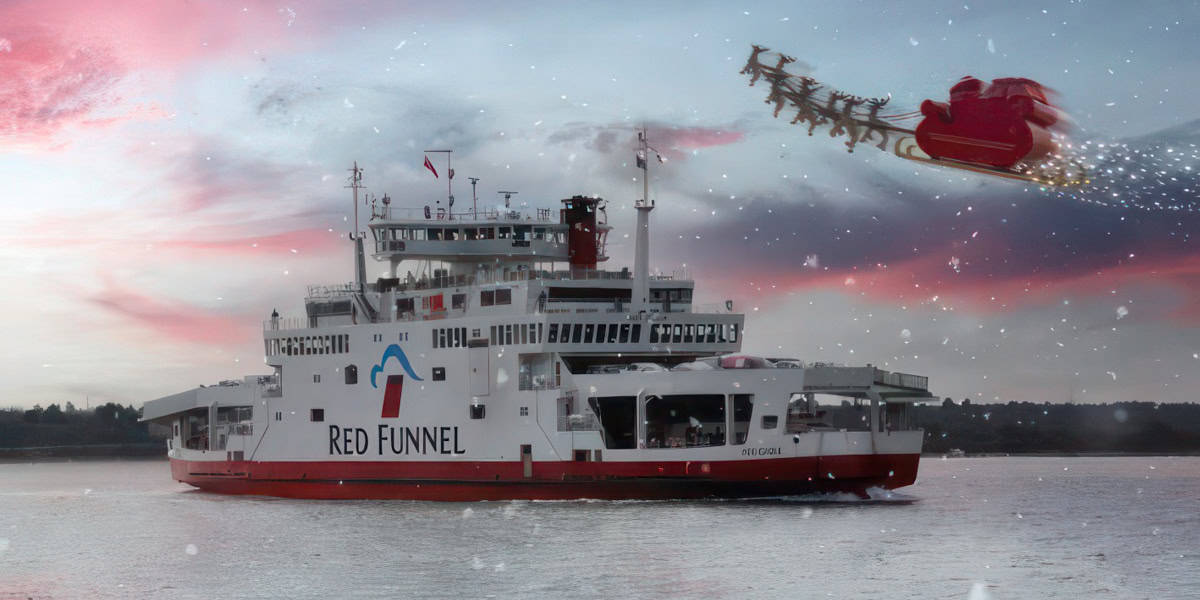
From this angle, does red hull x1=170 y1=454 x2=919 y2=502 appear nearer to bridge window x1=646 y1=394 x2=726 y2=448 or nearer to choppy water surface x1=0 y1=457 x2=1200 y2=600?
choppy water surface x1=0 y1=457 x2=1200 y2=600

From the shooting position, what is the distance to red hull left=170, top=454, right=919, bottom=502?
44.6 m

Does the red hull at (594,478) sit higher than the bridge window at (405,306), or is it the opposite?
the bridge window at (405,306)

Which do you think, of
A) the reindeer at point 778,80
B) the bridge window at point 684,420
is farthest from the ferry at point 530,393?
the reindeer at point 778,80

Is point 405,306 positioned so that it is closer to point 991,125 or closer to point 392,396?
point 392,396

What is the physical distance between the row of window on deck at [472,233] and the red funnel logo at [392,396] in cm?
631

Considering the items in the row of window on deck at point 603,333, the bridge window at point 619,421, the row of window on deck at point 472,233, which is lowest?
the bridge window at point 619,421

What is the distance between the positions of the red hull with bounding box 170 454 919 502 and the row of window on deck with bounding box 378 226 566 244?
30.9 feet

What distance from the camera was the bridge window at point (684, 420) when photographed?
4753cm

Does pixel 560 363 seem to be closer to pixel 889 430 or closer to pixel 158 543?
pixel 889 430

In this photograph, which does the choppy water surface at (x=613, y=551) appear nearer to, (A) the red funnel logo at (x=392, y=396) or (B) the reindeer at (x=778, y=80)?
(A) the red funnel logo at (x=392, y=396)

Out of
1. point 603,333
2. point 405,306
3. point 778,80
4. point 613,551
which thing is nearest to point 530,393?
point 603,333

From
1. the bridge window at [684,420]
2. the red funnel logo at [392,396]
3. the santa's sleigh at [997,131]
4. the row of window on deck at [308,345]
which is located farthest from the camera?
the row of window on deck at [308,345]

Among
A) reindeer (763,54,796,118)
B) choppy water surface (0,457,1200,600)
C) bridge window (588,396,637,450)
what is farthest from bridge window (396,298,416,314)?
reindeer (763,54,796,118)

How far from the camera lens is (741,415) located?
47188mm
